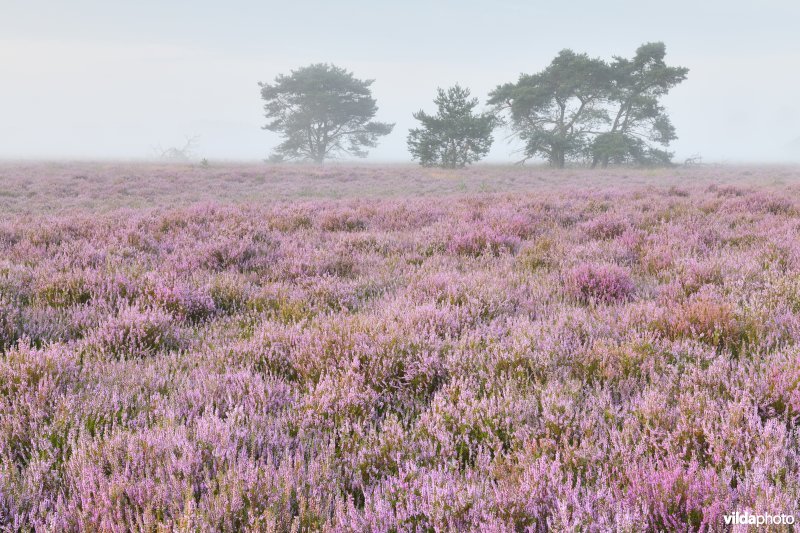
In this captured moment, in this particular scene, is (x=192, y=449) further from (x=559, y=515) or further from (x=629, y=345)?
(x=629, y=345)

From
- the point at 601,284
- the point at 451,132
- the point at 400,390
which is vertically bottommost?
the point at 400,390

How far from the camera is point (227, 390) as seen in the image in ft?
8.03

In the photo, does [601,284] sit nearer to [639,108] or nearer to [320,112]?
[639,108]

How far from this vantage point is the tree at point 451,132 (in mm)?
36531

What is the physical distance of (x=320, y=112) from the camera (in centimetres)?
5403

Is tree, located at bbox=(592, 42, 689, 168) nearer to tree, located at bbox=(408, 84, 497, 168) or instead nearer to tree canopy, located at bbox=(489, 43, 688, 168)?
tree canopy, located at bbox=(489, 43, 688, 168)

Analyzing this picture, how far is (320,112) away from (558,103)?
86.8 ft

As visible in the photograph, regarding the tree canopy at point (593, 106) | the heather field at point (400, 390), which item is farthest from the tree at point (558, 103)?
the heather field at point (400, 390)

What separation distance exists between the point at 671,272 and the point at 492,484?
4.02 meters

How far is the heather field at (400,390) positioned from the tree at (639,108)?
121ft

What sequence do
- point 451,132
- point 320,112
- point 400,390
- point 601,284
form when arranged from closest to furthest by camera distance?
1. point 400,390
2. point 601,284
3. point 451,132
4. point 320,112

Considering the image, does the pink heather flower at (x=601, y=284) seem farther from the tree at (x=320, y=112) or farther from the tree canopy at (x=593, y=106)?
the tree at (x=320, y=112)

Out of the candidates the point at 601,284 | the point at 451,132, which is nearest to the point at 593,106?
the point at 451,132

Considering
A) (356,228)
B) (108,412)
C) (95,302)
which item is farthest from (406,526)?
(356,228)
